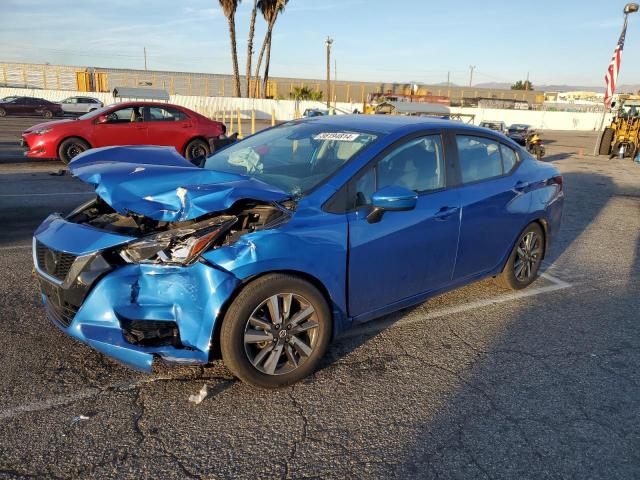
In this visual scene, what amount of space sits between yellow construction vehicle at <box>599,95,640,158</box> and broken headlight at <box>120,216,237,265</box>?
2209cm

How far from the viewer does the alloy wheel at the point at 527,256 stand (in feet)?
15.7

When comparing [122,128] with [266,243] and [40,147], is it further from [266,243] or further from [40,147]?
[266,243]

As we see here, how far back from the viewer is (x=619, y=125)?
21.0m

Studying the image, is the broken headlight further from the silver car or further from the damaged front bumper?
the silver car

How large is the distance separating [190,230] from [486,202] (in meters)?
2.47

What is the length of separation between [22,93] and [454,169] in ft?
127

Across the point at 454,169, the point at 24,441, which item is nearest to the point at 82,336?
the point at 24,441

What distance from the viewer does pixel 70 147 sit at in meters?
11.1

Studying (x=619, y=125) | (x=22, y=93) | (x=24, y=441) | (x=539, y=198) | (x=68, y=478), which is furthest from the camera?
(x=22, y=93)

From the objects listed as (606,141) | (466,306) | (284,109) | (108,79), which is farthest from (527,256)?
(108,79)

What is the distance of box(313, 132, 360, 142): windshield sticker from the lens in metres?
3.70

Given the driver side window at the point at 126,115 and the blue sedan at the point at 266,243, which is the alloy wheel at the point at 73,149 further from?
the blue sedan at the point at 266,243

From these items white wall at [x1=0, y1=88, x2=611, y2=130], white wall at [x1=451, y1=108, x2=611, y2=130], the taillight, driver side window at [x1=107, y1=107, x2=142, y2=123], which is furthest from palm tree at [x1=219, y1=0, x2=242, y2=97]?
the taillight

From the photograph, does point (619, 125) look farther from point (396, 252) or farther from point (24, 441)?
point (24, 441)
